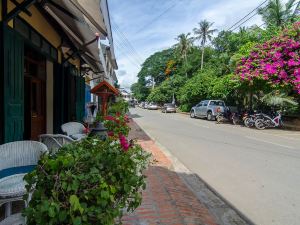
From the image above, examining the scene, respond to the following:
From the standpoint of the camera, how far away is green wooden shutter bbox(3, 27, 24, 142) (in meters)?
5.07

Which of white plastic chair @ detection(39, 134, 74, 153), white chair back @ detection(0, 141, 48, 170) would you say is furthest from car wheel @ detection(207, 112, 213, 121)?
white chair back @ detection(0, 141, 48, 170)

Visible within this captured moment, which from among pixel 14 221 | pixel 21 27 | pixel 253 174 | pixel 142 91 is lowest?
pixel 253 174

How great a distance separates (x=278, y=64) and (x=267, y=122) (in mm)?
3829

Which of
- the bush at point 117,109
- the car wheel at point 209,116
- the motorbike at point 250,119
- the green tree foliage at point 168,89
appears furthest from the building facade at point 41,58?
the green tree foliage at point 168,89

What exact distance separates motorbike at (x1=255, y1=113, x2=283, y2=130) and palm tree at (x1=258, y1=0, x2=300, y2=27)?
9.44 m

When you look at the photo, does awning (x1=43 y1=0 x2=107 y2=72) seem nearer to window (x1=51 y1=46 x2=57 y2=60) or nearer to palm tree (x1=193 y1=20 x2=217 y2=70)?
window (x1=51 y1=46 x2=57 y2=60)

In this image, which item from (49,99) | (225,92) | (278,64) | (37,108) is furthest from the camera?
(225,92)

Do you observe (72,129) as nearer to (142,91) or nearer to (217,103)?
(217,103)

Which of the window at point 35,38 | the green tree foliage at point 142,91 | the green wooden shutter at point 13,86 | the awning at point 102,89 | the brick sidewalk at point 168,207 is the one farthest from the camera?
the green tree foliage at point 142,91

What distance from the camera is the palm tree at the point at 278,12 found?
27359 mm

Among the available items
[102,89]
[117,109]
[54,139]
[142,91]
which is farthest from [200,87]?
[142,91]

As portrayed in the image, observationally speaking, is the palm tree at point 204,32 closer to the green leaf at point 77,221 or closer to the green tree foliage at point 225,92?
the green tree foliage at point 225,92

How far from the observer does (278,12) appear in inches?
1085

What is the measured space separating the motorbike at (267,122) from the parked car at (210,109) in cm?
572
